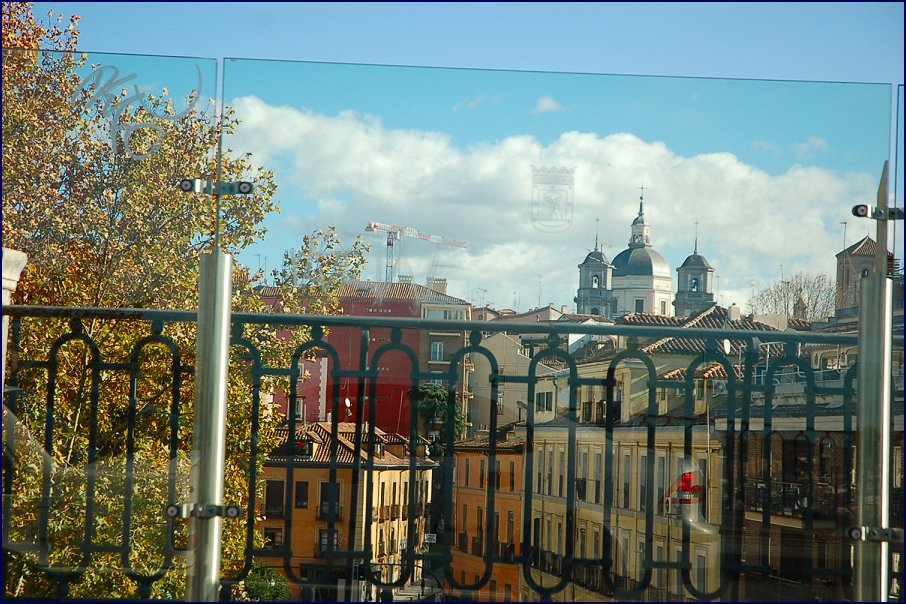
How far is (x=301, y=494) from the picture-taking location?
2.78 meters

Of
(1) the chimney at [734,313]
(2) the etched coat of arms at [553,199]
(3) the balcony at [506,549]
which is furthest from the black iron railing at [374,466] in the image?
(2) the etched coat of arms at [553,199]

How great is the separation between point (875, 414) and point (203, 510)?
169cm

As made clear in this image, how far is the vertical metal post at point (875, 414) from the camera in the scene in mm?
2432

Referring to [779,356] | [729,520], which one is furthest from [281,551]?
[779,356]

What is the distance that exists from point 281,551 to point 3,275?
42.0 inches

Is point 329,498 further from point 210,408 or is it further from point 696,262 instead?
point 696,262

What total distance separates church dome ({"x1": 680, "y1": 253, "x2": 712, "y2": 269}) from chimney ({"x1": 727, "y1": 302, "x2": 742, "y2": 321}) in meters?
0.15

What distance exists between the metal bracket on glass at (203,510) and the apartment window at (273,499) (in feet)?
0.76

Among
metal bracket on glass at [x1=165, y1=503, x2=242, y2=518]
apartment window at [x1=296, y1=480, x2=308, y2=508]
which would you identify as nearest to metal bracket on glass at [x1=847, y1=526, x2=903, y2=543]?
apartment window at [x1=296, y1=480, x2=308, y2=508]

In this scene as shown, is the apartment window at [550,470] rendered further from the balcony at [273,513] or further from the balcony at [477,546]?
the balcony at [273,513]

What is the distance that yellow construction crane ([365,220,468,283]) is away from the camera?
2402 millimetres

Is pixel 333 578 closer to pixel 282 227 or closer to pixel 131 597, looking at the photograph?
pixel 131 597

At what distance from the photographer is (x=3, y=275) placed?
260 centimetres

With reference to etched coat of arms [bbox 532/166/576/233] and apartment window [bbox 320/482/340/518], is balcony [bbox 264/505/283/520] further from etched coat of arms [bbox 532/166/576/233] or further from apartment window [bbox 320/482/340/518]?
etched coat of arms [bbox 532/166/576/233]
